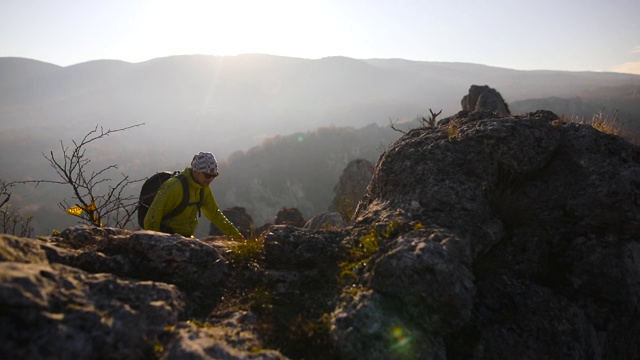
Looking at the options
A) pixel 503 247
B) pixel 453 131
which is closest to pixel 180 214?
pixel 453 131

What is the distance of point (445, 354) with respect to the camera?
3.26 m

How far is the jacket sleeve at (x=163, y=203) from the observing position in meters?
5.82

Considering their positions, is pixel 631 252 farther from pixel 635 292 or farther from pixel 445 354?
pixel 445 354

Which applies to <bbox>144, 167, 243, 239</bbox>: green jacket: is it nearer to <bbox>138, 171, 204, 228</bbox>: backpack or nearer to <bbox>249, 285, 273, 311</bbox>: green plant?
<bbox>138, 171, 204, 228</bbox>: backpack

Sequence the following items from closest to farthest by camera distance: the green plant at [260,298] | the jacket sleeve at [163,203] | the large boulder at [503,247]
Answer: the large boulder at [503,247]
the green plant at [260,298]
the jacket sleeve at [163,203]

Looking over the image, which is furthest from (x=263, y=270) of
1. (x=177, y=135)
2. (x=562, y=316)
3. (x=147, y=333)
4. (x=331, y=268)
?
(x=177, y=135)

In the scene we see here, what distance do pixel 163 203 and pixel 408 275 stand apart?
15.0 feet

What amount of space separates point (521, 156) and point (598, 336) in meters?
2.48

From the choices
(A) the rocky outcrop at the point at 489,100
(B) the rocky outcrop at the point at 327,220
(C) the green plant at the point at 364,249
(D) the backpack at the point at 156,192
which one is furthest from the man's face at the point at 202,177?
(A) the rocky outcrop at the point at 489,100

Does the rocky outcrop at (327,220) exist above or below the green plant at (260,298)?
below

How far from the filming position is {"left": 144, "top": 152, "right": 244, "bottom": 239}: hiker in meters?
5.93

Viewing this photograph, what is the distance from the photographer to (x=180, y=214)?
6.30 m

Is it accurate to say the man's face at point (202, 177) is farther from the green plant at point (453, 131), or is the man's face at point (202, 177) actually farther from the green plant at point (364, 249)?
the green plant at point (453, 131)

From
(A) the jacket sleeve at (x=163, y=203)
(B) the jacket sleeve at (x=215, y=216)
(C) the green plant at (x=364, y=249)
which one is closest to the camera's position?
(C) the green plant at (x=364, y=249)
